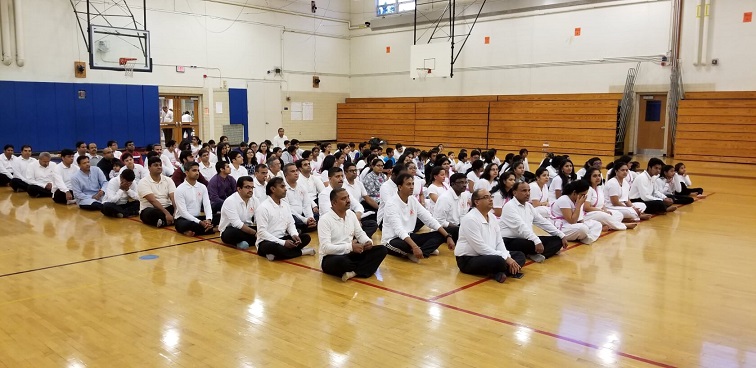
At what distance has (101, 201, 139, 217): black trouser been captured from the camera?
9.66 metres

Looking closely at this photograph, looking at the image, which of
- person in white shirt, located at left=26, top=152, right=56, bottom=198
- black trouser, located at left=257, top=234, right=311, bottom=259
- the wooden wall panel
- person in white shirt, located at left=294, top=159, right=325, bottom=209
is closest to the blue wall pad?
person in white shirt, located at left=26, top=152, right=56, bottom=198

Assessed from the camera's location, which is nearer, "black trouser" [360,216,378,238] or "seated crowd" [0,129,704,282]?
Answer: "seated crowd" [0,129,704,282]

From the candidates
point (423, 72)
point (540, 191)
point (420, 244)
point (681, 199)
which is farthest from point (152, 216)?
point (423, 72)

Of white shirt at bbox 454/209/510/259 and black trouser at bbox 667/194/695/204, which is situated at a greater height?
white shirt at bbox 454/209/510/259

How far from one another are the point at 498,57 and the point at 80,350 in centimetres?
2065

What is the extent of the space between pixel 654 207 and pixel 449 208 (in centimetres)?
465

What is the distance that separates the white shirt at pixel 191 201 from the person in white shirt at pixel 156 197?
1.39 feet

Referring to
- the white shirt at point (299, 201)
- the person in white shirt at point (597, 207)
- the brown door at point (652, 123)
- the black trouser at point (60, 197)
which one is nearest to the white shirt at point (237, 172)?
the white shirt at point (299, 201)

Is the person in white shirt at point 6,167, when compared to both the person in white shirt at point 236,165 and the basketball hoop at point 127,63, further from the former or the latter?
the person in white shirt at point 236,165

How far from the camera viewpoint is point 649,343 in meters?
4.38

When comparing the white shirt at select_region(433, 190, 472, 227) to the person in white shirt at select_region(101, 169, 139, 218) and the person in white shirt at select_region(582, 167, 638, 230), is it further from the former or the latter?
the person in white shirt at select_region(101, 169, 139, 218)

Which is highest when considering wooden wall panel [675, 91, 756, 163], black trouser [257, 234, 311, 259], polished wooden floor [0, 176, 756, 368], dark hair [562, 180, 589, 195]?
wooden wall panel [675, 91, 756, 163]

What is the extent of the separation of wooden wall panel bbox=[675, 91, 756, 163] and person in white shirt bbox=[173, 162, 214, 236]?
16.1 m

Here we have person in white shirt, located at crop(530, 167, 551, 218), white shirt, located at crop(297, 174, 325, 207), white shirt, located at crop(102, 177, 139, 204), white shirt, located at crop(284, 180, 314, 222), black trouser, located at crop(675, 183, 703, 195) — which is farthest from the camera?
black trouser, located at crop(675, 183, 703, 195)
